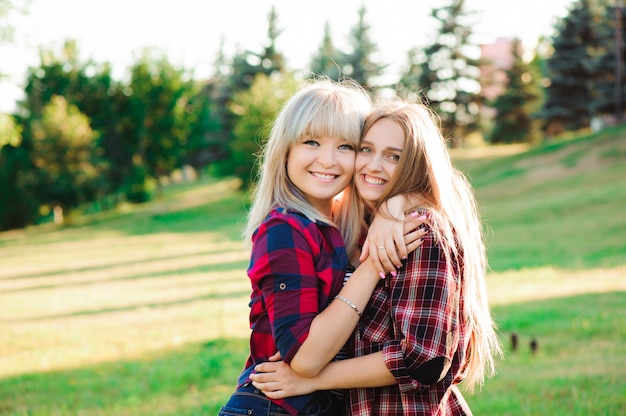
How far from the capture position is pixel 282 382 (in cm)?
243

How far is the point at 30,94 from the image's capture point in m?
45.0

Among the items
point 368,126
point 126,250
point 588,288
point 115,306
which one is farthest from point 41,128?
point 368,126

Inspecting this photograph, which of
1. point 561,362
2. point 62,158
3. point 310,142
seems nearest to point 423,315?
point 310,142

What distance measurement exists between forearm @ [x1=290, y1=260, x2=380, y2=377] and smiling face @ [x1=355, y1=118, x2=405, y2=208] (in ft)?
1.60

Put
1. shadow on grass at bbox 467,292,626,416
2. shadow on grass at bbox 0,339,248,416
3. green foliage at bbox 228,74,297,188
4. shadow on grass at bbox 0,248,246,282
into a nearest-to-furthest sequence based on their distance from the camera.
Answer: shadow on grass at bbox 467,292,626,416
shadow on grass at bbox 0,339,248,416
shadow on grass at bbox 0,248,246,282
green foliage at bbox 228,74,297,188

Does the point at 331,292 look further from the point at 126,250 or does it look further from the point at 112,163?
the point at 112,163

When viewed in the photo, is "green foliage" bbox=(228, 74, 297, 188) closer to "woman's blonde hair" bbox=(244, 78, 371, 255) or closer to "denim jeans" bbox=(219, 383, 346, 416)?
"woman's blonde hair" bbox=(244, 78, 371, 255)

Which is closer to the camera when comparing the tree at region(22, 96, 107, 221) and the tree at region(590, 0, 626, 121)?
the tree at region(590, 0, 626, 121)

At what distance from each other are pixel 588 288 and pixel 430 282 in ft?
28.4

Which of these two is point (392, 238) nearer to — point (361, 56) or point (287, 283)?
point (287, 283)

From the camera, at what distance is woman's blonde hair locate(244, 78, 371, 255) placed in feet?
8.75

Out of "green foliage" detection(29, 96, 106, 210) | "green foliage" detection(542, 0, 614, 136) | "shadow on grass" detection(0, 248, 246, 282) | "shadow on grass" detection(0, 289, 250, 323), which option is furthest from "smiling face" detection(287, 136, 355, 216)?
"green foliage" detection(29, 96, 106, 210)

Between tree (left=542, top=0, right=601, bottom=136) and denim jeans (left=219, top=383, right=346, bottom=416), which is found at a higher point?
tree (left=542, top=0, right=601, bottom=136)

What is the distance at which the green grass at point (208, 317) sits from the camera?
18.3ft
